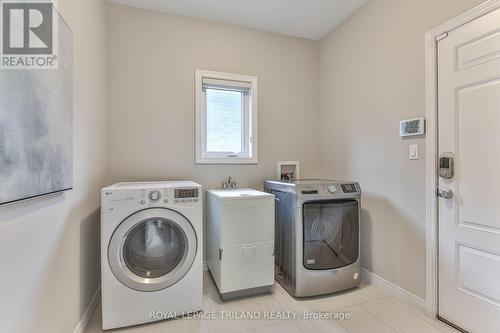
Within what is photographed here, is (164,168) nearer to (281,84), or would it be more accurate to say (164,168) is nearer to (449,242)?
(281,84)

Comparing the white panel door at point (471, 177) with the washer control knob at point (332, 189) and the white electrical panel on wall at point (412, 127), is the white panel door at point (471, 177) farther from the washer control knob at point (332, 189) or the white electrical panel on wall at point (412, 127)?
the washer control knob at point (332, 189)

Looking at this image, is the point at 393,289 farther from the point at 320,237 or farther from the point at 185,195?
the point at 185,195

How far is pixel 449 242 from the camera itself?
160 centimetres

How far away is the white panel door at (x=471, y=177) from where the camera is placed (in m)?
1.38

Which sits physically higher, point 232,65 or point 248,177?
point 232,65

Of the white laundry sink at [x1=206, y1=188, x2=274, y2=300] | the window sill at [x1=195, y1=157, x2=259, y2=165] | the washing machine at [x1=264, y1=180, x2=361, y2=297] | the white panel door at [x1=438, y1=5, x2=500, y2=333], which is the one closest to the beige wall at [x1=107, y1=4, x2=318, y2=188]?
Answer: the window sill at [x1=195, y1=157, x2=259, y2=165]

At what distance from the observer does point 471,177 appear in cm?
149

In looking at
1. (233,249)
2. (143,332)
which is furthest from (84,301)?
(233,249)

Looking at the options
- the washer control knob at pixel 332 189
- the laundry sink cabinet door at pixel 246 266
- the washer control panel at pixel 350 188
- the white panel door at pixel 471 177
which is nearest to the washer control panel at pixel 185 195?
the laundry sink cabinet door at pixel 246 266

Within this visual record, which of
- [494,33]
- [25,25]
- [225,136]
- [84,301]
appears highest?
[494,33]

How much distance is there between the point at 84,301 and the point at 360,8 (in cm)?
328

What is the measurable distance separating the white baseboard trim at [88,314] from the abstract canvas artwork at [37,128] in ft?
2.94

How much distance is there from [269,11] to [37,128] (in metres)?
2.19

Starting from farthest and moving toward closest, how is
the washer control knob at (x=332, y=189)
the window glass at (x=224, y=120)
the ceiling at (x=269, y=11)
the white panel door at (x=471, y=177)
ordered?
the window glass at (x=224, y=120)
the ceiling at (x=269, y=11)
the washer control knob at (x=332, y=189)
the white panel door at (x=471, y=177)
